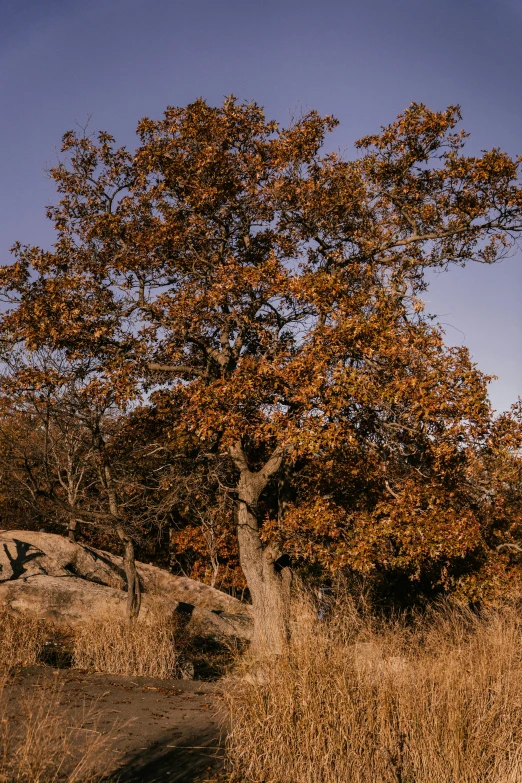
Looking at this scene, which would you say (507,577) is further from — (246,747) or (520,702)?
(246,747)

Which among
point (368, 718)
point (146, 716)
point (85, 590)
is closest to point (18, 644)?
point (146, 716)

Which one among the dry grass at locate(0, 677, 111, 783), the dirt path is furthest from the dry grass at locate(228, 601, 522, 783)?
the dry grass at locate(0, 677, 111, 783)

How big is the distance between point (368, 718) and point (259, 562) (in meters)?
7.45

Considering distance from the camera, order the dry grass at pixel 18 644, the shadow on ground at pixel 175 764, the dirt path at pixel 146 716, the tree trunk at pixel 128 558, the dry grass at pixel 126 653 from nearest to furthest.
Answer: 1. the shadow on ground at pixel 175 764
2. the dirt path at pixel 146 716
3. the dry grass at pixel 18 644
4. the dry grass at pixel 126 653
5. the tree trunk at pixel 128 558

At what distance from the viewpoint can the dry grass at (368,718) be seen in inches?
230

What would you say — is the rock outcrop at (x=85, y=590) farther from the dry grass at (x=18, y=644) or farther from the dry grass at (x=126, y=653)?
the dry grass at (x=18, y=644)

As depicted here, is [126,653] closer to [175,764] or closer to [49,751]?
[175,764]

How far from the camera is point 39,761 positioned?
511 centimetres

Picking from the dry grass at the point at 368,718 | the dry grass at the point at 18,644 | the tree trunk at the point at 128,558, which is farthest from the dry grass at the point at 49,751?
the tree trunk at the point at 128,558

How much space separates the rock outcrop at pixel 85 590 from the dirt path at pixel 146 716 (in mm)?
4183

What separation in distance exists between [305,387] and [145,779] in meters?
6.18

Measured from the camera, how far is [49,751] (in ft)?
18.1

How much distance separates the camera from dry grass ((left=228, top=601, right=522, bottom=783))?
585 centimetres

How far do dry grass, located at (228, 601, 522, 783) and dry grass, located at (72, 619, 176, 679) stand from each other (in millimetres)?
3795
